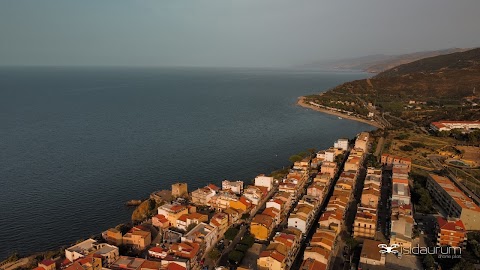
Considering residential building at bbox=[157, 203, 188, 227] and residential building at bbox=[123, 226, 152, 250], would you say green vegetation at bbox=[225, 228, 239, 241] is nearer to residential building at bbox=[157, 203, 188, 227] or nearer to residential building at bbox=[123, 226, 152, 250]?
residential building at bbox=[157, 203, 188, 227]

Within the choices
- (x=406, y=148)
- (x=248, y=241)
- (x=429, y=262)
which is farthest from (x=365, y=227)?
(x=406, y=148)

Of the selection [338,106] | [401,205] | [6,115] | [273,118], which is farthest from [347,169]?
[6,115]

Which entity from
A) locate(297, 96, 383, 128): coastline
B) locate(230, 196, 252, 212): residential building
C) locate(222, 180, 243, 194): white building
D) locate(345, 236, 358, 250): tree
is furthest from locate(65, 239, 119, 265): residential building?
locate(297, 96, 383, 128): coastline

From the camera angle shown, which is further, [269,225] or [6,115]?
[6,115]

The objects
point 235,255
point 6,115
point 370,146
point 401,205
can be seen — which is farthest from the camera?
point 6,115

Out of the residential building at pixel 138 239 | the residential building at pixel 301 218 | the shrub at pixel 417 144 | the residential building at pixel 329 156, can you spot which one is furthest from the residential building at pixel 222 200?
the shrub at pixel 417 144

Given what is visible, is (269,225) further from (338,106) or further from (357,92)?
(357,92)
